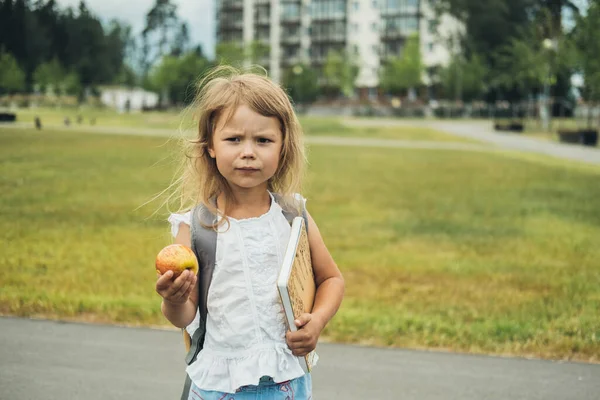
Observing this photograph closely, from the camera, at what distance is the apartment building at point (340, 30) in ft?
287

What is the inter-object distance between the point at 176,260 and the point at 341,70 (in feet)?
283

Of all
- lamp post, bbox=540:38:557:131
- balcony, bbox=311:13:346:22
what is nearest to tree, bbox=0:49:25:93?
lamp post, bbox=540:38:557:131

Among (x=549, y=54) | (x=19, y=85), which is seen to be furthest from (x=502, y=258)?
Result: (x=549, y=54)

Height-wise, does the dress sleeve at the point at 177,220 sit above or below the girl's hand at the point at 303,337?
above

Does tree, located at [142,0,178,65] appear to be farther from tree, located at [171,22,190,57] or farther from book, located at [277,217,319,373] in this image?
book, located at [277,217,319,373]

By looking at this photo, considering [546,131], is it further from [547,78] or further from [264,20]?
[264,20]

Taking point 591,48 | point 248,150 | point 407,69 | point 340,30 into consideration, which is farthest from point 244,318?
point 340,30

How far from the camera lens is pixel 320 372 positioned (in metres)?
4.38

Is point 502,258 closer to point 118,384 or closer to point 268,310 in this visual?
point 118,384

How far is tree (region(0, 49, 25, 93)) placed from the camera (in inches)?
609

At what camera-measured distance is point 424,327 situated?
5.32 metres

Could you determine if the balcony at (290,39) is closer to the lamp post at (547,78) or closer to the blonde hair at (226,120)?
the lamp post at (547,78)

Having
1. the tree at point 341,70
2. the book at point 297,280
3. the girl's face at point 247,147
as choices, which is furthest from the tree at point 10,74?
the tree at point 341,70

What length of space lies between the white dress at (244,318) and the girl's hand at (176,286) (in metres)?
0.19
